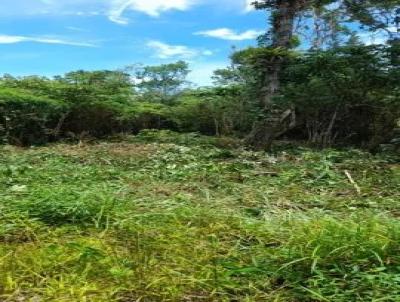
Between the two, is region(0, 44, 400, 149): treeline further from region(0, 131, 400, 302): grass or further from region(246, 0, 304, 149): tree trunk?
region(0, 131, 400, 302): grass

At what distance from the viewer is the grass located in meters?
2.43

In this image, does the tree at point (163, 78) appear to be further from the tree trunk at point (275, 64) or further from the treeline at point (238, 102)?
the tree trunk at point (275, 64)

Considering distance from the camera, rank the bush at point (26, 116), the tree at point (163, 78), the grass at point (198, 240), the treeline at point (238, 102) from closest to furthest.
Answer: the grass at point (198, 240) < the treeline at point (238, 102) < the bush at point (26, 116) < the tree at point (163, 78)

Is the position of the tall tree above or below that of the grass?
above

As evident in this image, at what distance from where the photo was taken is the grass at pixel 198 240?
243 cm

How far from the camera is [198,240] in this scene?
3.04 meters

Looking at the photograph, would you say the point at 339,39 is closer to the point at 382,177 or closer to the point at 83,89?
the point at 83,89

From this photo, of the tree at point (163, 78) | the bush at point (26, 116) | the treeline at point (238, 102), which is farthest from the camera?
the tree at point (163, 78)

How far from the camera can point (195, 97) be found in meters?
12.6

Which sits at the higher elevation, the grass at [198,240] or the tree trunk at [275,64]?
the tree trunk at [275,64]

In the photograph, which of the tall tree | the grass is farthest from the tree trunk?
the grass

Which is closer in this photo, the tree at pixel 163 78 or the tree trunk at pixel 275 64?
the tree trunk at pixel 275 64

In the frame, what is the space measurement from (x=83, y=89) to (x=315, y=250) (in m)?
9.55

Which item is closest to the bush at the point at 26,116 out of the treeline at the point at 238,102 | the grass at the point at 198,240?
the treeline at the point at 238,102
